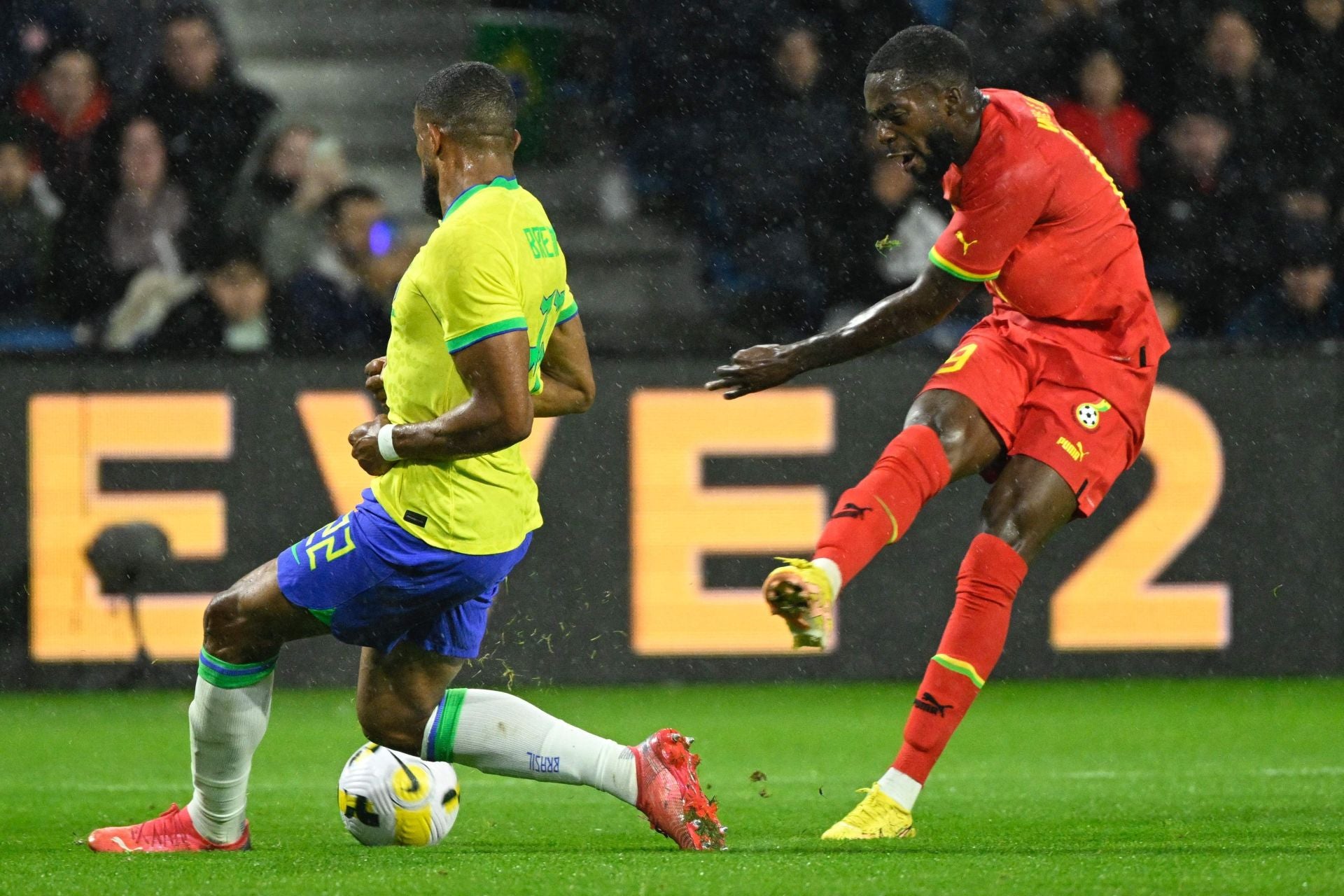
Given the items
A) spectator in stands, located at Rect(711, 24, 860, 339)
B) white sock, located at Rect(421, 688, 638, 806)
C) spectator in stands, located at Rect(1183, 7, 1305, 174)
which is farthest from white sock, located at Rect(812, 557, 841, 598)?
spectator in stands, located at Rect(1183, 7, 1305, 174)

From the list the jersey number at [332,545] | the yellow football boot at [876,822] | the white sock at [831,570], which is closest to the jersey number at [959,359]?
the white sock at [831,570]

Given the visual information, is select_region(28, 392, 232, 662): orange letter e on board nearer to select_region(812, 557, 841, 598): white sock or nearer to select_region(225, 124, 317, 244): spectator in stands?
select_region(225, 124, 317, 244): spectator in stands

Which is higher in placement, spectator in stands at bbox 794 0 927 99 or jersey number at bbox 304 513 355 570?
spectator in stands at bbox 794 0 927 99

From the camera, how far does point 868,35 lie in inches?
416

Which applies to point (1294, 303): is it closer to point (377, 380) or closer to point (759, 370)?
point (759, 370)

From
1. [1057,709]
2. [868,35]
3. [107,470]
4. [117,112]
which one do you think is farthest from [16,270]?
[1057,709]

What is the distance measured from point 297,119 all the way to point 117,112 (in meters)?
1.52

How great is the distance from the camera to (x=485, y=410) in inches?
159

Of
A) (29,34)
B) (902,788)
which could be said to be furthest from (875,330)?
(29,34)

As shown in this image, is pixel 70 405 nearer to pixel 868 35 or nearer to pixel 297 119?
pixel 297 119

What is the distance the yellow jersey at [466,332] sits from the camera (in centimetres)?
403

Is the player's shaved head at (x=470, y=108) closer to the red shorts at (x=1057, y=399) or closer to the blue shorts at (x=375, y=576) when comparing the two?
the blue shorts at (x=375, y=576)

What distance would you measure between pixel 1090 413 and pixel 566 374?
1344 millimetres

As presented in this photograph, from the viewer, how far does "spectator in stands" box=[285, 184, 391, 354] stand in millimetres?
9281
